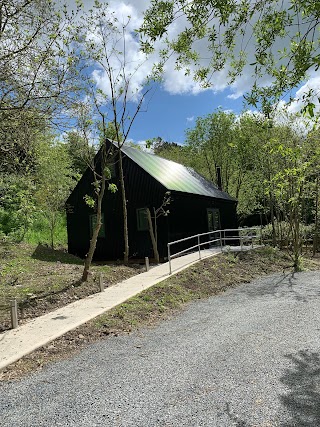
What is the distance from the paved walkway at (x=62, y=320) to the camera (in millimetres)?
5848

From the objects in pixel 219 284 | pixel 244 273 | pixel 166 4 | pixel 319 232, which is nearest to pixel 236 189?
pixel 319 232

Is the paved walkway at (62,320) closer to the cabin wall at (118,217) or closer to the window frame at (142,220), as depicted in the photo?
the cabin wall at (118,217)

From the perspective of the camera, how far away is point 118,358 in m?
5.44

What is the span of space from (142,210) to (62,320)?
35.8 feet

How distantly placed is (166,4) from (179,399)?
4760 mm

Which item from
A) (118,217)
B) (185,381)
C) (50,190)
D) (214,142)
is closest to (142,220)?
(118,217)

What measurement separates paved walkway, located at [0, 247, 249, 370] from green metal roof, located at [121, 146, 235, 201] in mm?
7320

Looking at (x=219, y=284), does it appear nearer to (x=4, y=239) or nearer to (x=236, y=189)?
(x=4, y=239)

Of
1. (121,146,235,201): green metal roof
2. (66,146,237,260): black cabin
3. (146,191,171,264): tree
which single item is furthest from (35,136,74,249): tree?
(146,191,171,264): tree

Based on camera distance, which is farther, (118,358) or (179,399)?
(118,358)

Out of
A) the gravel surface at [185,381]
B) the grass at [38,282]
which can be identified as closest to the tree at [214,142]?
the grass at [38,282]

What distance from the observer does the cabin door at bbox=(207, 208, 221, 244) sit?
68.9ft

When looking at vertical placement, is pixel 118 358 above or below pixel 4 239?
below

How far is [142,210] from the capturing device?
1795cm
